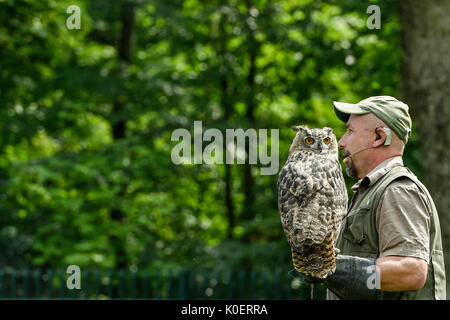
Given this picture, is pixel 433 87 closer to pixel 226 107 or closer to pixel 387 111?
pixel 387 111

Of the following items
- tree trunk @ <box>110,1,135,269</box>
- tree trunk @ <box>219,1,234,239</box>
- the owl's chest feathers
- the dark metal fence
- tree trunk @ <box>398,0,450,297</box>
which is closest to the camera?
the owl's chest feathers

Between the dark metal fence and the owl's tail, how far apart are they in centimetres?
533

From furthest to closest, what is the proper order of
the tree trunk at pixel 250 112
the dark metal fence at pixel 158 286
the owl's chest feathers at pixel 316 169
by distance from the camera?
the tree trunk at pixel 250 112 < the dark metal fence at pixel 158 286 < the owl's chest feathers at pixel 316 169

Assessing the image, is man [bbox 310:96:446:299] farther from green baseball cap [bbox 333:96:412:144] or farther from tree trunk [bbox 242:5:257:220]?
tree trunk [bbox 242:5:257:220]

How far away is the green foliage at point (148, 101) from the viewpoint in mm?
8281

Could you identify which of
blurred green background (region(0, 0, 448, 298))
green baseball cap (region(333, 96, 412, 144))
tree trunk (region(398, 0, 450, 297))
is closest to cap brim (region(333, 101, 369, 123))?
green baseball cap (region(333, 96, 412, 144))

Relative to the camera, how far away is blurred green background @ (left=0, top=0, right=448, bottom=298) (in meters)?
8.27

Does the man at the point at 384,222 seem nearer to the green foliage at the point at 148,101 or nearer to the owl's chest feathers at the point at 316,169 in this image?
the owl's chest feathers at the point at 316,169

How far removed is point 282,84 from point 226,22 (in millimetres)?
1657

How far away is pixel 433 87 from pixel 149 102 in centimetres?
476

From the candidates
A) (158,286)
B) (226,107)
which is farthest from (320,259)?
(226,107)

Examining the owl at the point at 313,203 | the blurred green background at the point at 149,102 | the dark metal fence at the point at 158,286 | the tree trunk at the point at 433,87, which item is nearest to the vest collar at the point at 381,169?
the owl at the point at 313,203
